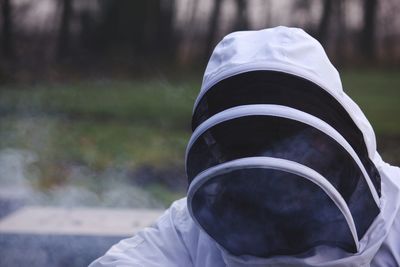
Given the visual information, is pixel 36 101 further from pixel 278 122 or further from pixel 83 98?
pixel 278 122

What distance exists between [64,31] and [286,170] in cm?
676

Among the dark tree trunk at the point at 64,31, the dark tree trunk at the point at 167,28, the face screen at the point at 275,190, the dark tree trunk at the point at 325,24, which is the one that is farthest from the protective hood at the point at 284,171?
the dark tree trunk at the point at 64,31

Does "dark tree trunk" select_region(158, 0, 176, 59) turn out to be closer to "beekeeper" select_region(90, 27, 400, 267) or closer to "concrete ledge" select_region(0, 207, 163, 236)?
"concrete ledge" select_region(0, 207, 163, 236)

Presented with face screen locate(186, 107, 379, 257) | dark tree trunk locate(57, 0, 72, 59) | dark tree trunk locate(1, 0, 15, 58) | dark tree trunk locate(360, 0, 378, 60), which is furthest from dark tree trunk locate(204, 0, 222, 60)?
face screen locate(186, 107, 379, 257)

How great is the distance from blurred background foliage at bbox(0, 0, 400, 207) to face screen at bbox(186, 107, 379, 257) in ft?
11.0

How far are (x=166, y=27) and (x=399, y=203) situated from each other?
20.2 ft

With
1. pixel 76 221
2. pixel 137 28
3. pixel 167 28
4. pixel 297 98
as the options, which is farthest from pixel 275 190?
pixel 137 28

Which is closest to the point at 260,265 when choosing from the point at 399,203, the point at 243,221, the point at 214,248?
the point at 243,221

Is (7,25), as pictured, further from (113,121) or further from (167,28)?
(167,28)

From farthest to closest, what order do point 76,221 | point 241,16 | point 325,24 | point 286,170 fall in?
point 241,16
point 325,24
point 76,221
point 286,170

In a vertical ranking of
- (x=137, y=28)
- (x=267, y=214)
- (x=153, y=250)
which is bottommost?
(x=137, y=28)

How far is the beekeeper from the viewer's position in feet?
5.05

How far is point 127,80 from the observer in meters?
8.36

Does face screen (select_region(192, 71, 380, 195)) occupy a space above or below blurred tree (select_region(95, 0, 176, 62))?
above
